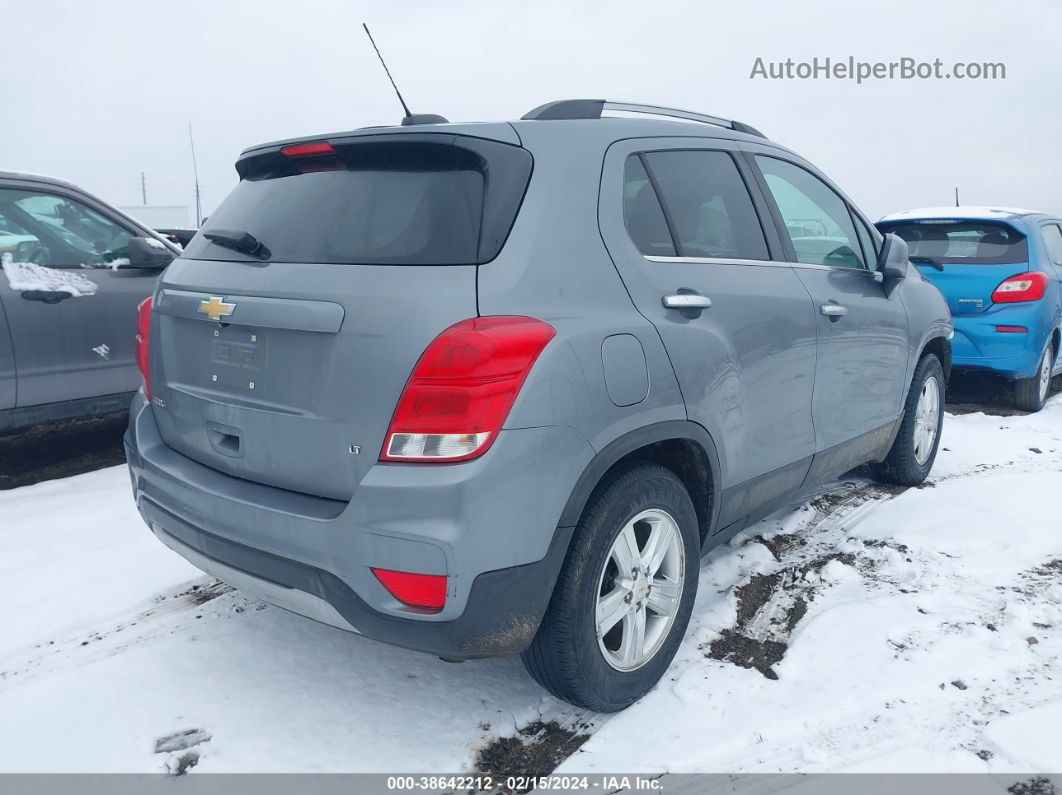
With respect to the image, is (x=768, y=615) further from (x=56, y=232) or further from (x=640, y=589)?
(x=56, y=232)

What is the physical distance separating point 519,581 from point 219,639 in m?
1.47

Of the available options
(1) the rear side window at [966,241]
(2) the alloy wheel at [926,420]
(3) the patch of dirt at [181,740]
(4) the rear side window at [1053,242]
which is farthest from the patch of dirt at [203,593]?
(4) the rear side window at [1053,242]

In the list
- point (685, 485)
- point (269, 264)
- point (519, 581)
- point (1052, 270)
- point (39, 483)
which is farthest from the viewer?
point (1052, 270)

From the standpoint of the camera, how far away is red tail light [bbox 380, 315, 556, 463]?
2.08 meters

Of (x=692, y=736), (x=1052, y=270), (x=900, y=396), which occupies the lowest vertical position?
(x=692, y=736)

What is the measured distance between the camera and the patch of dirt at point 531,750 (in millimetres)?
2400

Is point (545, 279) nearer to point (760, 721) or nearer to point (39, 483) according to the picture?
point (760, 721)

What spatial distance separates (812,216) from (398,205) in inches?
86.9

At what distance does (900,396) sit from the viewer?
436 centimetres

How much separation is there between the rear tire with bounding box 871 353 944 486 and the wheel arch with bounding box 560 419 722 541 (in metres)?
2.11

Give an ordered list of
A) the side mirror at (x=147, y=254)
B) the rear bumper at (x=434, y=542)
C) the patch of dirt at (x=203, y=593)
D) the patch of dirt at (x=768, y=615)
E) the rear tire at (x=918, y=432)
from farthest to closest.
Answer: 1. the side mirror at (x=147, y=254)
2. the rear tire at (x=918, y=432)
3. the patch of dirt at (x=203, y=593)
4. the patch of dirt at (x=768, y=615)
5. the rear bumper at (x=434, y=542)

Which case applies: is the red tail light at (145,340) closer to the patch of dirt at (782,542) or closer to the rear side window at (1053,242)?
the patch of dirt at (782,542)

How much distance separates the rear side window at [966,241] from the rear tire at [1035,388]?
876mm

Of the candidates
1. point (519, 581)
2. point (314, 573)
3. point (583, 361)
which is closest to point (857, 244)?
point (583, 361)
